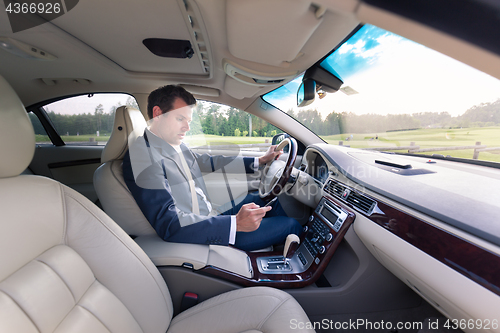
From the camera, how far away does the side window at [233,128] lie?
225 cm

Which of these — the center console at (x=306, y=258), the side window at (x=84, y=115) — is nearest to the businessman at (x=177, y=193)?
the center console at (x=306, y=258)

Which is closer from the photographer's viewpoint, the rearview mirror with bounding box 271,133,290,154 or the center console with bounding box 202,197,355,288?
the center console with bounding box 202,197,355,288

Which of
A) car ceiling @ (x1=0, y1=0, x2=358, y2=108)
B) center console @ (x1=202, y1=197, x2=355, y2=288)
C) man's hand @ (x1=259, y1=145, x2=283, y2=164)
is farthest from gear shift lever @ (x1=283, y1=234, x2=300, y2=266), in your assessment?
car ceiling @ (x1=0, y1=0, x2=358, y2=108)

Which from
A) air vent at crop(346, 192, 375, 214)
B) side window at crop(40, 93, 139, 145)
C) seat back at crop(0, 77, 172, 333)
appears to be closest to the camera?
seat back at crop(0, 77, 172, 333)

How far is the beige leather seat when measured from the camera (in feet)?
2.06

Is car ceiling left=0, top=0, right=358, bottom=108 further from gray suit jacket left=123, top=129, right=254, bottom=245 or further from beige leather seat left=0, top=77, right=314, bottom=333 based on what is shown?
beige leather seat left=0, top=77, right=314, bottom=333

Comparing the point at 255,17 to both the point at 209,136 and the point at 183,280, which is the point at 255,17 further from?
the point at 209,136

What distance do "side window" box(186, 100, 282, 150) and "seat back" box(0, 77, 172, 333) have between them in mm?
1413

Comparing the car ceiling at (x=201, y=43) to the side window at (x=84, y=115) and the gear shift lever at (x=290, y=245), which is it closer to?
the side window at (x=84, y=115)

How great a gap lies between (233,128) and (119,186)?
4.16 ft

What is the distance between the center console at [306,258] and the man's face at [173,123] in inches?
32.6

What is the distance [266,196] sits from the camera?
1578 mm

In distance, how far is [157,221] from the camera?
1174mm

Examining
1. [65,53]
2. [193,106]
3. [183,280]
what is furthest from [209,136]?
[183,280]
